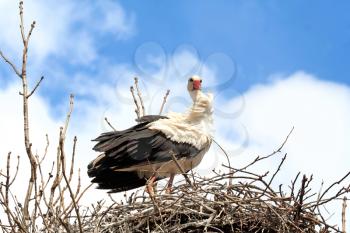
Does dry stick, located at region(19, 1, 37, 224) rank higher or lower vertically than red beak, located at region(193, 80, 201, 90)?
lower

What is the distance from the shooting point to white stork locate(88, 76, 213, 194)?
5.87 metres

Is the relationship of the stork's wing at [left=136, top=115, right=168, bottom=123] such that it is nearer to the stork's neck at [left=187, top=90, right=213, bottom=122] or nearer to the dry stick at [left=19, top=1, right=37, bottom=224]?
the stork's neck at [left=187, top=90, right=213, bottom=122]

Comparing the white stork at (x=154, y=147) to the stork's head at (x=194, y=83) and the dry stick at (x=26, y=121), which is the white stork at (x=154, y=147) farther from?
the dry stick at (x=26, y=121)

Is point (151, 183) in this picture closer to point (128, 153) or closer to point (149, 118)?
point (128, 153)

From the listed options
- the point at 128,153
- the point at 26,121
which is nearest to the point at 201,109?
the point at 128,153

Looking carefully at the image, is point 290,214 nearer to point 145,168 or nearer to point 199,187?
point 199,187

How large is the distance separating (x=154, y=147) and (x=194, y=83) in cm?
70

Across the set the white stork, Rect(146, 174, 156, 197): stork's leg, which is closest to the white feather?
the white stork

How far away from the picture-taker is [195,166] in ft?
20.5

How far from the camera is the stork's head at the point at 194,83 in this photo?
629 centimetres

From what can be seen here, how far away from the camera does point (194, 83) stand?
629cm

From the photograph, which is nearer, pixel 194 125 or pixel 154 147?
pixel 154 147

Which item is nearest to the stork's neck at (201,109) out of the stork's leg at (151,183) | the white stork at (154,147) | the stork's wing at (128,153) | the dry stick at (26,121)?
the white stork at (154,147)

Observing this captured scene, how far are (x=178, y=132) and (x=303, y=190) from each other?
2075 millimetres
